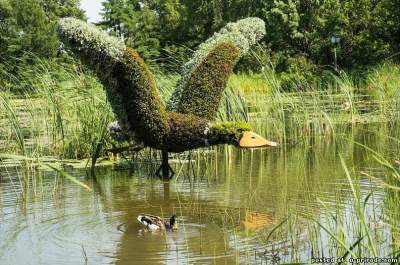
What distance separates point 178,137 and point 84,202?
56.6 inches

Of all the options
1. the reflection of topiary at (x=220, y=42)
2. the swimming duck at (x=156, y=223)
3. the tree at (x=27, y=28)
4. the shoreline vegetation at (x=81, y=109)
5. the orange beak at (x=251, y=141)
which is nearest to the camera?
the swimming duck at (x=156, y=223)

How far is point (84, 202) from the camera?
702cm

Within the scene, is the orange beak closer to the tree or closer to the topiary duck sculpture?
the topiary duck sculpture

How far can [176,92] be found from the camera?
8406 millimetres

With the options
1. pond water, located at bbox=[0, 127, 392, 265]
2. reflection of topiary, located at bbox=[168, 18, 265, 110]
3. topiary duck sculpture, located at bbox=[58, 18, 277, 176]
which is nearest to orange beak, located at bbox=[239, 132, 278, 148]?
topiary duck sculpture, located at bbox=[58, 18, 277, 176]

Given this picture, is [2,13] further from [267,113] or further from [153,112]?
[153,112]

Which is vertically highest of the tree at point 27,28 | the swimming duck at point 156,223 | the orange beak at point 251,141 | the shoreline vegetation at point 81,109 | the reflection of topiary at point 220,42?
the tree at point 27,28

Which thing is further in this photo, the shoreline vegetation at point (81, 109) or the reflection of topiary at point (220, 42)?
the shoreline vegetation at point (81, 109)

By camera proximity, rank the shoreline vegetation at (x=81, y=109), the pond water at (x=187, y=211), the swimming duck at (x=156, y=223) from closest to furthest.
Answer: the pond water at (x=187, y=211), the swimming duck at (x=156, y=223), the shoreline vegetation at (x=81, y=109)

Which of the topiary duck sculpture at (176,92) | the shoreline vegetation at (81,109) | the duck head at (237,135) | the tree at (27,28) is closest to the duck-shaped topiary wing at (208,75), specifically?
the topiary duck sculpture at (176,92)

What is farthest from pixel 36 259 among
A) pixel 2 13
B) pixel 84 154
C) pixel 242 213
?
pixel 2 13

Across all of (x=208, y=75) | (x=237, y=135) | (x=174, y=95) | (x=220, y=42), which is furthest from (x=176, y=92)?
(x=237, y=135)

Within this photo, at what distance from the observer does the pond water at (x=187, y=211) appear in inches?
192

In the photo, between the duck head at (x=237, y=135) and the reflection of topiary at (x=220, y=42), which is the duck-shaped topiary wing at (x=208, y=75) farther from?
the duck head at (x=237, y=135)
